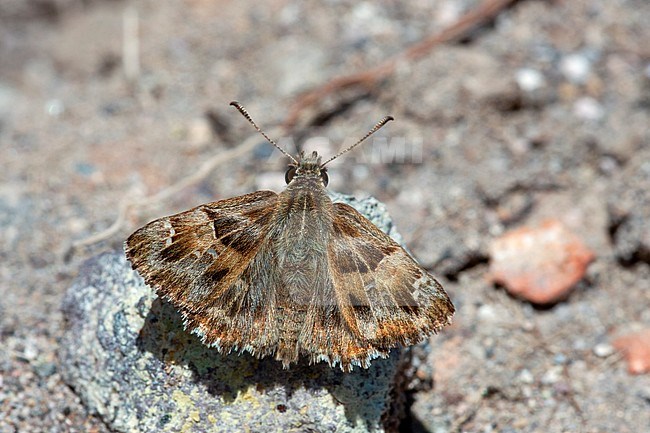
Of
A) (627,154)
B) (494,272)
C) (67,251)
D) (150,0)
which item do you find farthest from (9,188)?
(627,154)

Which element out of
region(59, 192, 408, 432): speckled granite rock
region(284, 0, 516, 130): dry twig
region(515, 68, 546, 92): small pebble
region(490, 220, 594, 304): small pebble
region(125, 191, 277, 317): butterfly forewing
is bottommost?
region(59, 192, 408, 432): speckled granite rock

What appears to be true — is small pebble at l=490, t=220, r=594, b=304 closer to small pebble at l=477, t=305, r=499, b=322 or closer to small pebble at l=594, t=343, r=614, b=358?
small pebble at l=477, t=305, r=499, b=322

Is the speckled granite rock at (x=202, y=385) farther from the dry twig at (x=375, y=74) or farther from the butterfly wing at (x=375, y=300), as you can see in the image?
the dry twig at (x=375, y=74)

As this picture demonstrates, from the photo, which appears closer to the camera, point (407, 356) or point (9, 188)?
point (407, 356)

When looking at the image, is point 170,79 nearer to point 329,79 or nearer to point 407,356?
point 329,79

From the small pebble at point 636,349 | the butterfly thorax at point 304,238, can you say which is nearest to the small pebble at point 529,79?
the small pebble at point 636,349

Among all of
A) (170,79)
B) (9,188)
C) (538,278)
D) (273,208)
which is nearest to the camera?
(273,208)

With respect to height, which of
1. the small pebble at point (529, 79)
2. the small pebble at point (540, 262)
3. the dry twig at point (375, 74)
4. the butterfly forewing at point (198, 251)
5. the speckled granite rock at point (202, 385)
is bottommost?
the speckled granite rock at point (202, 385)

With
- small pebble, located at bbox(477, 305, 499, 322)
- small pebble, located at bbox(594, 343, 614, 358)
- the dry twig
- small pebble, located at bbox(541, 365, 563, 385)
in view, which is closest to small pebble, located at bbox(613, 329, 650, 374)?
small pebble, located at bbox(594, 343, 614, 358)
